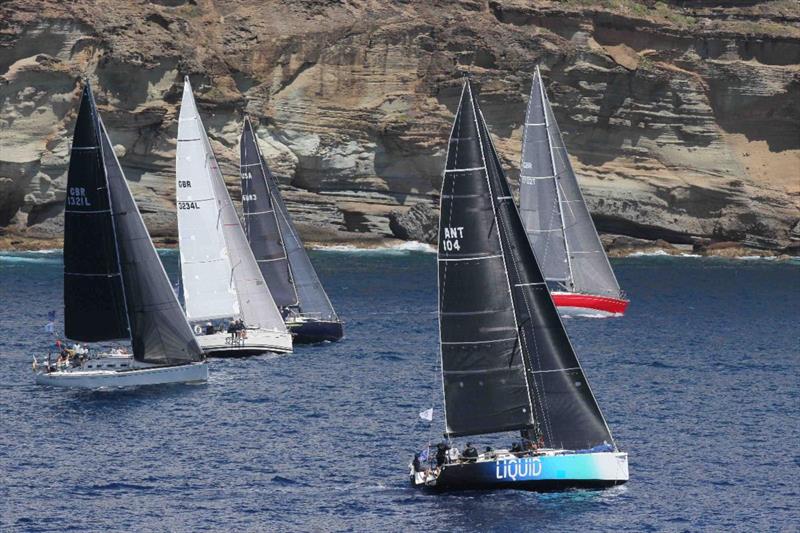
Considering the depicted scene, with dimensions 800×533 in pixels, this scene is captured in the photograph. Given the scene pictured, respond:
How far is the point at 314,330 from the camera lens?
61.2 metres

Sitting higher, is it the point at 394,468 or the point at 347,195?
the point at 347,195

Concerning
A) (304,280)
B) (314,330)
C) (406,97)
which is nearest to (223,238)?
(304,280)

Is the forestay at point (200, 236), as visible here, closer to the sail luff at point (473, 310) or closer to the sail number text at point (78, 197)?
the sail number text at point (78, 197)

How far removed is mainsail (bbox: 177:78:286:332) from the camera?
57.2 metres

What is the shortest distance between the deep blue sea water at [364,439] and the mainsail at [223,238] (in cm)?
193

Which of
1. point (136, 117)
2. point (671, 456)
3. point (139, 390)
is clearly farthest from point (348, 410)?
point (136, 117)

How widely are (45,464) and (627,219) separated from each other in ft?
228

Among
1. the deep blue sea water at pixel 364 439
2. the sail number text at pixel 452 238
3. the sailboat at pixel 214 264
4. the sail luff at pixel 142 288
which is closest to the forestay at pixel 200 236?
the sailboat at pixel 214 264

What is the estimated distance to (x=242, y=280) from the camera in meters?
58.0

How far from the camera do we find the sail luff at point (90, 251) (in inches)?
1950

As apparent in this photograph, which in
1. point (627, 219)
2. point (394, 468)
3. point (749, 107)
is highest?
point (749, 107)

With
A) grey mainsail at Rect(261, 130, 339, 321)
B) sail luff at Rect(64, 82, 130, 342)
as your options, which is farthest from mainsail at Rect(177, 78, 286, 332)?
sail luff at Rect(64, 82, 130, 342)

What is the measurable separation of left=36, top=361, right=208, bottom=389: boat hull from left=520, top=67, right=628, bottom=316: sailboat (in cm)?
2401

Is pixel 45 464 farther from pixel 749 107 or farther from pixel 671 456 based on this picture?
pixel 749 107
